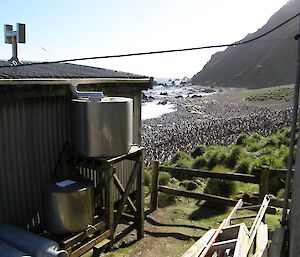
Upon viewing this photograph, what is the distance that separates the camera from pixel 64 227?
6.29 metres

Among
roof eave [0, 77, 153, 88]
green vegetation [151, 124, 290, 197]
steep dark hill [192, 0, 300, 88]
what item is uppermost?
steep dark hill [192, 0, 300, 88]

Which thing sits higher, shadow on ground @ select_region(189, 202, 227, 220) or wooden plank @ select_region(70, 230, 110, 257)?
wooden plank @ select_region(70, 230, 110, 257)

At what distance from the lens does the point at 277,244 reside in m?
5.39

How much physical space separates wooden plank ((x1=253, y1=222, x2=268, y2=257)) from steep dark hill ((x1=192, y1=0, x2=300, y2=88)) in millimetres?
98571

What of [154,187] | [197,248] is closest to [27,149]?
[197,248]

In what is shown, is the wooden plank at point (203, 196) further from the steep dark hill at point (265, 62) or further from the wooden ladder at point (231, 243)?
the steep dark hill at point (265, 62)

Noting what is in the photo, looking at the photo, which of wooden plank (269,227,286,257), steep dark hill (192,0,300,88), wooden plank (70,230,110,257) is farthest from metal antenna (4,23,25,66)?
steep dark hill (192,0,300,88)

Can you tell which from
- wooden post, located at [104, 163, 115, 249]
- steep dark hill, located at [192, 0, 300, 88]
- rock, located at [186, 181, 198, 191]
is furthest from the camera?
steep dark hill, located at [192, 0, 300, 88]

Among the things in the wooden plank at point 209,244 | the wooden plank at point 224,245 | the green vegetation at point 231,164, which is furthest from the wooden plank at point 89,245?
the green vegetation at point 231,164

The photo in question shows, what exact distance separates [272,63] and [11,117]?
127m

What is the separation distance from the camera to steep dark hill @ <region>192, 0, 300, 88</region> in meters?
116

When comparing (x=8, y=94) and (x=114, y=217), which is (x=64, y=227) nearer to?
(x=114, y=217)

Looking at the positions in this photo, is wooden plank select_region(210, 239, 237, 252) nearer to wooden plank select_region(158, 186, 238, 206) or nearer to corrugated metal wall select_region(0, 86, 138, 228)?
corrugated metal wall select_region(0, 86, 138, 228)

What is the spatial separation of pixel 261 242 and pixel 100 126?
11.4 feet
